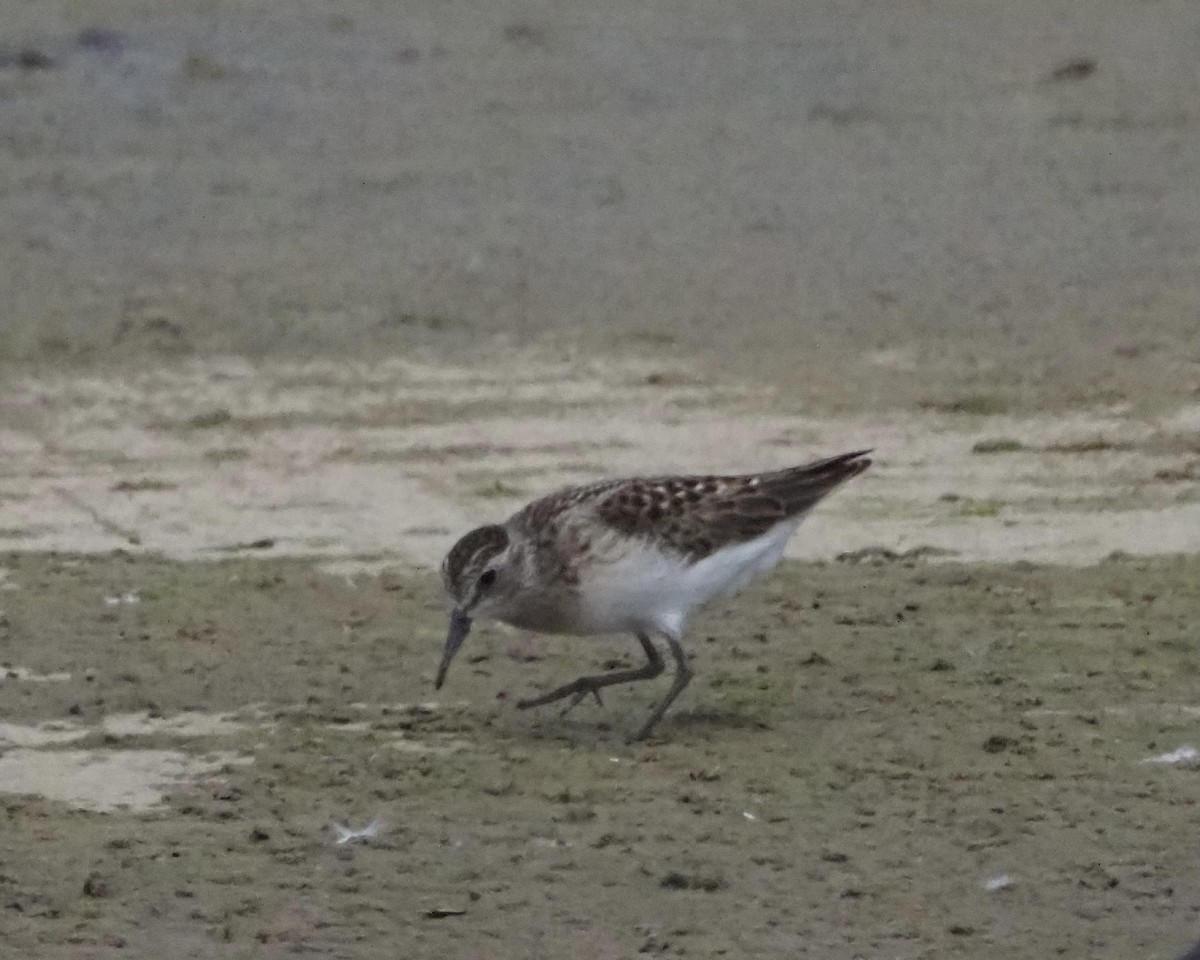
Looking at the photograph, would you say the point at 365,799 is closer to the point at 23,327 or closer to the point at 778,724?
the point at 778,724

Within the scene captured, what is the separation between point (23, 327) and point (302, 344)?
3.54 ft

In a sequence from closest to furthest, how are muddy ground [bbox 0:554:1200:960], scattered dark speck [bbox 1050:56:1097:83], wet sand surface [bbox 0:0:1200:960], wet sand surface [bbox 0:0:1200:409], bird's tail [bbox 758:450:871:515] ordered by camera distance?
muddy ground [bbox 0:554:1200:960] → wet sand surface [bbox 0:0:1200:960] → bird's tail [bbox 758:450:871:515] → wet sand surface [bbox 0:0:1200:409] → scattered dark speck [bbox 1050:56:1097:83]

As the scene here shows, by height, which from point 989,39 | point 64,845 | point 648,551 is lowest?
point 64,845

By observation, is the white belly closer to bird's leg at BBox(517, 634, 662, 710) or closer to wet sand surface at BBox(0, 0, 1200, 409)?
bird's leg at BBox(517, 634, 662, 710)

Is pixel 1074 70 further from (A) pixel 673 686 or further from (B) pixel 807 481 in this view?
(A) pixel 673 686

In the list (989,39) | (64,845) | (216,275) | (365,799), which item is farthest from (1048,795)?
(989,39)

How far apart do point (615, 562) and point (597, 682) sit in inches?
13.5

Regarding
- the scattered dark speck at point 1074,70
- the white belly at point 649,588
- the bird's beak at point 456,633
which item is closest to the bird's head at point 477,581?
the bird's beak at point 456,633

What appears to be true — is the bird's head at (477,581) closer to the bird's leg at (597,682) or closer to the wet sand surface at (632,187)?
the bird's leg at (597,682)

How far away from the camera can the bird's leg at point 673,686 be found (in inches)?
279

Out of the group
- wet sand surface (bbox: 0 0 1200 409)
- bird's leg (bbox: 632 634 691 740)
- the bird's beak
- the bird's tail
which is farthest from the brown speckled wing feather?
wet sand surface (bbox: 0 0 1200 409)

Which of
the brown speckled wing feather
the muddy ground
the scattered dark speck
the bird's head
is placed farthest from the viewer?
the scattered dark speck

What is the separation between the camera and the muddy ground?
5832mm

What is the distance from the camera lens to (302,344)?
11320 mm
